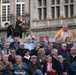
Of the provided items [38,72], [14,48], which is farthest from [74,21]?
[38,72]

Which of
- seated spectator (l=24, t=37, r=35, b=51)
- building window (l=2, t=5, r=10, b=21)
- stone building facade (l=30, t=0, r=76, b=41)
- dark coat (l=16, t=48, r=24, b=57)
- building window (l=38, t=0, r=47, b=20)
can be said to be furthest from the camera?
building window (l=2, t=5, r=10, b=21)

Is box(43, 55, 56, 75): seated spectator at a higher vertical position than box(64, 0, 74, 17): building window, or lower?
lower

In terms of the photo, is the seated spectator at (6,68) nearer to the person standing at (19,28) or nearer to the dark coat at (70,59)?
the dark coat at (70,59)

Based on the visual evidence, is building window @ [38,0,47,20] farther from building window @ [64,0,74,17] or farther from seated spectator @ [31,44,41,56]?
seated spectator @ [31,44,41,56]

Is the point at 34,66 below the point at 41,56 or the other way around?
below

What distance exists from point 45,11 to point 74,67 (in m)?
27.8

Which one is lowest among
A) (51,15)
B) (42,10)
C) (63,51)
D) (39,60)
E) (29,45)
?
(39,60)

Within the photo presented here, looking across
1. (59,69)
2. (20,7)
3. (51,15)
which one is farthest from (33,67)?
(20,7)

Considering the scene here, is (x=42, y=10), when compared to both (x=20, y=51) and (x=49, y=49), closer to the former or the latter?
(x=49, y=49)

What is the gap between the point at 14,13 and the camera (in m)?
46.8

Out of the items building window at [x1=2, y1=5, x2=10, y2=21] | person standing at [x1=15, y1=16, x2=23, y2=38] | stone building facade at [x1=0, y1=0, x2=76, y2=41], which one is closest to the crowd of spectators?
person standing at [x1=15, y1=16, x2=23, y2=38]

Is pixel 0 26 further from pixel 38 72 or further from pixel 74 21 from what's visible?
pixel 38 72

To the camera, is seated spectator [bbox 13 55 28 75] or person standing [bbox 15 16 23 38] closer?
seated spectator [bbox 13 55 28 75]

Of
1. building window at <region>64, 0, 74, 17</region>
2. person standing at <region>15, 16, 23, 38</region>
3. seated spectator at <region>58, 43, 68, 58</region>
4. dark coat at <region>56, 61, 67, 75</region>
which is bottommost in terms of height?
dark coat at <region>56, 61, 67, 75</region>
